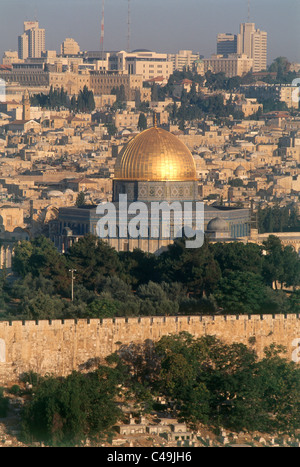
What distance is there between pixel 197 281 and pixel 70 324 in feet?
31.6

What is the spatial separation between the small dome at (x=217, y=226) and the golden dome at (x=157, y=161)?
1.82m

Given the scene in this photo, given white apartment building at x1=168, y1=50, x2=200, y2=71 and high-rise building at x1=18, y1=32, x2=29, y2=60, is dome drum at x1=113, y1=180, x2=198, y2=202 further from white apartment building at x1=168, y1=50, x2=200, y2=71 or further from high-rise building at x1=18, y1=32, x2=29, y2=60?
white apartment building at x1=168, y1=50, x2=200, y2=71

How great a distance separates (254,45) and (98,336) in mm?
167534

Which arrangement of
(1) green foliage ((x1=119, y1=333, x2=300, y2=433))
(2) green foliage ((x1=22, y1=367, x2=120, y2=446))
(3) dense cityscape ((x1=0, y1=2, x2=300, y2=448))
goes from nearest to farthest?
(2) green foliage ((x1=22, y1=367, x2=120, y2=446)) < (3) dense cityscape ((x1=0, y1=2, x2=300, y2=448)) < (1) green foliage ((x1=119, y1=333, x2=300, y2=433))

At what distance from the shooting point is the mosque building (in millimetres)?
51031

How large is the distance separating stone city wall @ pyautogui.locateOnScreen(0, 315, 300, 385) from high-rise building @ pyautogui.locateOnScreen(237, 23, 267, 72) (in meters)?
163

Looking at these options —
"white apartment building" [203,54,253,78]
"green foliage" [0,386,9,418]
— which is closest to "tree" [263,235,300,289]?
"green foliage" [0,386,9,418]

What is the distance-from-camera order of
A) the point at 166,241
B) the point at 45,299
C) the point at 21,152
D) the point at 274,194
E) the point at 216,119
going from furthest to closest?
1. the point at 216,119
2. the point at 21,152
3. the point at 274,194
4. the point at 166,241
5. the point at 45,299

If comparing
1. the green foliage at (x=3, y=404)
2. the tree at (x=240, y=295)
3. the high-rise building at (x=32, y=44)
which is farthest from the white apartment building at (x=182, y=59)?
the green foliage at (x=3, y=404)

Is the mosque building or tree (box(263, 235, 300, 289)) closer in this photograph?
tree (box(263, 235, 300, 289))

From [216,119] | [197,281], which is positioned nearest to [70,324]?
[197,281]

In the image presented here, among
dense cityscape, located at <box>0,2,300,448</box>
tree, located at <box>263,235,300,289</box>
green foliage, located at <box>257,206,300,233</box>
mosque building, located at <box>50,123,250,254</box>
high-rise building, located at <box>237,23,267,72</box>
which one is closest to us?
dense cityscape, located at <box>0,2,300,448</box>

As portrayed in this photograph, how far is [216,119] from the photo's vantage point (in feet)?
442
